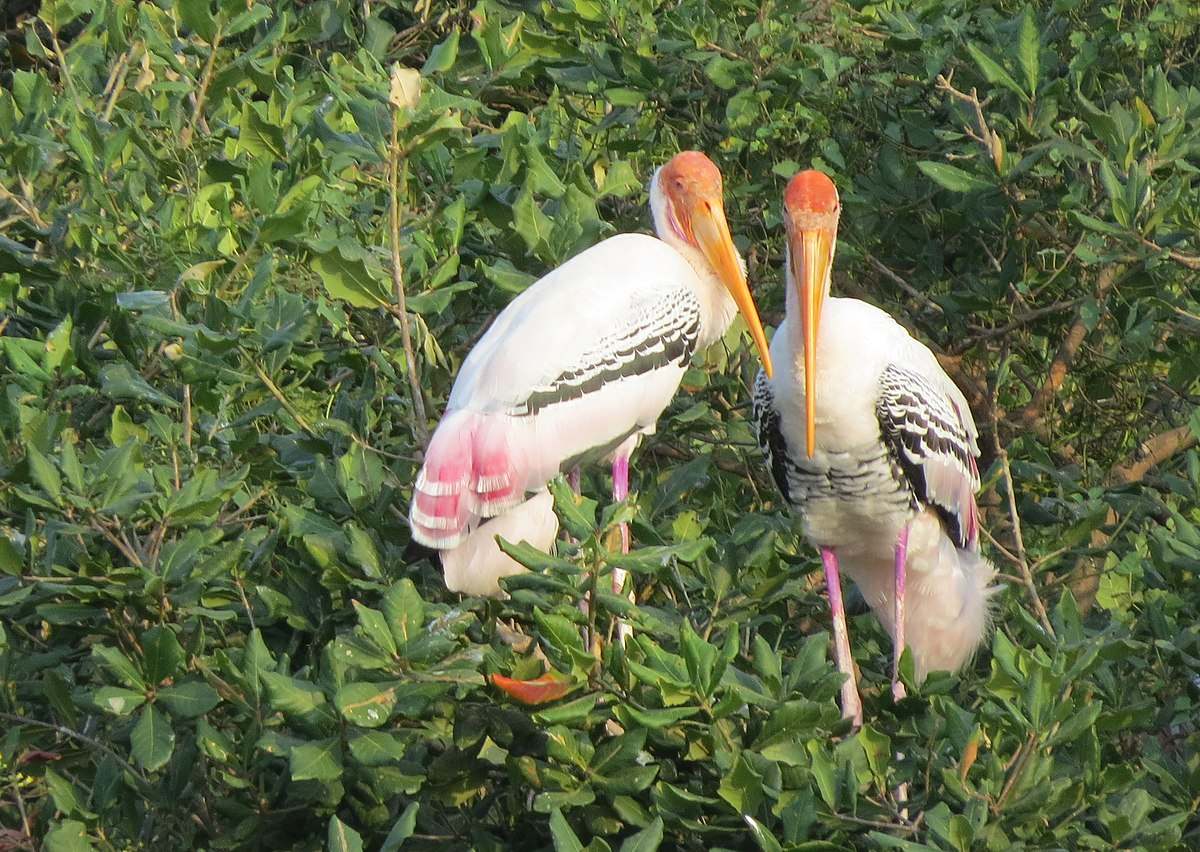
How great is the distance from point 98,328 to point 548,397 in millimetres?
1018

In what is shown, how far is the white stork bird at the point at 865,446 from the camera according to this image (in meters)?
4.40

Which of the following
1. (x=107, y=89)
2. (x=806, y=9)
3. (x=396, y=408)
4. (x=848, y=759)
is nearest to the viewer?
(x=848, y=759)

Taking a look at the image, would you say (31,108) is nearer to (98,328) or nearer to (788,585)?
(98,328)

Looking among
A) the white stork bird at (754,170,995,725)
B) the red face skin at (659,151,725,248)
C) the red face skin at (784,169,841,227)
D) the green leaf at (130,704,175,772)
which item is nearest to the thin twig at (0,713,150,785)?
the green leaf at (130,704,175,772)

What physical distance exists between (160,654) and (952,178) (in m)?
2.08

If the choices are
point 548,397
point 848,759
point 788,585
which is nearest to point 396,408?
point 548,397

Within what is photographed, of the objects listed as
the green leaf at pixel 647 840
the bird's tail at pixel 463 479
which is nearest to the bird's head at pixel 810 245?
the bird's tail at pixel 463 479

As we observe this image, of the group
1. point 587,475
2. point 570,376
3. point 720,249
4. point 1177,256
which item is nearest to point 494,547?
point 570,376

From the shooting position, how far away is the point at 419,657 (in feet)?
9.90

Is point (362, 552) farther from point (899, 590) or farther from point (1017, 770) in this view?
point (899, 590)

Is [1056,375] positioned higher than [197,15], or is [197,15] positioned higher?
[197,15]

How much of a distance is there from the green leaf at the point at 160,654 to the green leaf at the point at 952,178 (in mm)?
1991

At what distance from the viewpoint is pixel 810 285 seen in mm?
4375

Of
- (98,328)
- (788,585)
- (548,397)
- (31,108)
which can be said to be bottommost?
(788,585)
